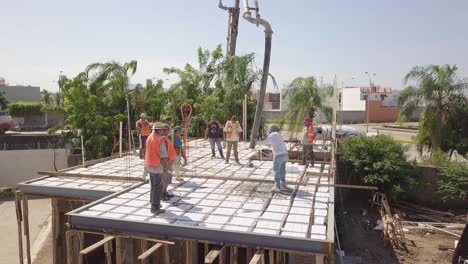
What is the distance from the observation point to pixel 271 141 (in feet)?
29.5

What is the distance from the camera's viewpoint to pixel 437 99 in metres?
18.6

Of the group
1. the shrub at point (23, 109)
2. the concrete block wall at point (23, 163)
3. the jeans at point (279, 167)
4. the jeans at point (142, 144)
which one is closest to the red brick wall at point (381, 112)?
the shrub at point (23, 109)

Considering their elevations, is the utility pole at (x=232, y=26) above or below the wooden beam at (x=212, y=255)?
above

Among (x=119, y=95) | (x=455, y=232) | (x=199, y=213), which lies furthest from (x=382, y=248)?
(x=119, y=95)

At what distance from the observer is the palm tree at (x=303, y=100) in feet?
64.4

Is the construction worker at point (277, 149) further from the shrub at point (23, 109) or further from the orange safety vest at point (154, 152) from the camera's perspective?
the shrub at point (23, 109)

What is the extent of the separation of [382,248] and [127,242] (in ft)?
29.5

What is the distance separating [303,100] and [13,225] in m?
13.6

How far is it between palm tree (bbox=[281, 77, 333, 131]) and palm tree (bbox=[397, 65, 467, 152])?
13.2 ft

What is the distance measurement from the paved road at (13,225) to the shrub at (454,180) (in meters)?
15.6

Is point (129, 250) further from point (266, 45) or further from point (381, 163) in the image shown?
point (381, 163)

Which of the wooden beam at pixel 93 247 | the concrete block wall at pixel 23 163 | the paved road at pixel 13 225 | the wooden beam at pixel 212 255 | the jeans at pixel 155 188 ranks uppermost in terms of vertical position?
the jeans at pixel 155 188

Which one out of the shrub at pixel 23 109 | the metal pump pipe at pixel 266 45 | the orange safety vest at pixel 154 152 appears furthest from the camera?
the shrub at pixel 23 109

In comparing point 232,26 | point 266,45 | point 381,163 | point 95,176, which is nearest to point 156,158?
point 95,176
